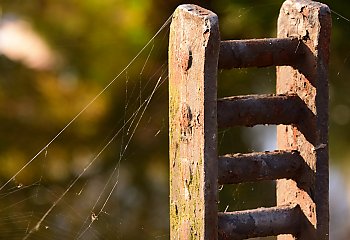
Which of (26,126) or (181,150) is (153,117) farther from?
(181,150)

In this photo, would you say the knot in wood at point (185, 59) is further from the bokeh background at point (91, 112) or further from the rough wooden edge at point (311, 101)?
the bokeh background at point (91, 112)

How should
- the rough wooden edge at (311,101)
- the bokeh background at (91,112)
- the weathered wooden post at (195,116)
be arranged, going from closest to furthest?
the weathered wooden post at (195,116), the rough wooden edge at (311,101), the bokeh background at (91,112)

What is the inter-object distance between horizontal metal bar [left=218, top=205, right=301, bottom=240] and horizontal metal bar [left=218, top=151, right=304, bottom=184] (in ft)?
0.16

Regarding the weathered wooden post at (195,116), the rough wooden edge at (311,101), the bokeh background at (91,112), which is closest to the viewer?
the weathered wooden post at (195,116)

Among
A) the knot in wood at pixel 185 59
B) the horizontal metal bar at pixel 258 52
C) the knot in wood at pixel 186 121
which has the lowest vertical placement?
the knot in wood at pixel 186 121

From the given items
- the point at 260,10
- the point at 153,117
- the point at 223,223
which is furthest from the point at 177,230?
the point at 260,10

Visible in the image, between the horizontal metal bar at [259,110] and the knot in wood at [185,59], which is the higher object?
the knot in wood at [185,59]

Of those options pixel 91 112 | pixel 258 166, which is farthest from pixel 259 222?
pixel 91 112

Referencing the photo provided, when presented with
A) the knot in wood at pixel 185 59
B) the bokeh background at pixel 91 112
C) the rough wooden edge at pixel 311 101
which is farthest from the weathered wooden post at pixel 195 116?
the bokeh background at pixel 91 112

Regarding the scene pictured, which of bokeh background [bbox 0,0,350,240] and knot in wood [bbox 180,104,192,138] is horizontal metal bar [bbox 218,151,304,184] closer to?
knot in wood [bbox 180,104,192,138]

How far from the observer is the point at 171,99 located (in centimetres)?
119

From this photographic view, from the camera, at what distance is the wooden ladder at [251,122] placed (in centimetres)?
113

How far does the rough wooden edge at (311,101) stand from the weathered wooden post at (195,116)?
0.18 metres

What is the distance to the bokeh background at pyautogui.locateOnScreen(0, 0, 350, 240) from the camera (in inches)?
97.5
